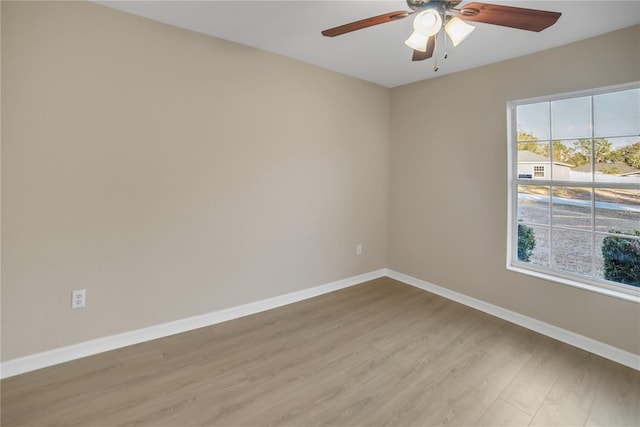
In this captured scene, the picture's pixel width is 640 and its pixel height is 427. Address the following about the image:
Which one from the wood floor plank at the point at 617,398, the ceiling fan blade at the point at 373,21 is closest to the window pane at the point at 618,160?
the wood floor plank at the point at 617,398

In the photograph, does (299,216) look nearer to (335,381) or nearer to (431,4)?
(335,381)

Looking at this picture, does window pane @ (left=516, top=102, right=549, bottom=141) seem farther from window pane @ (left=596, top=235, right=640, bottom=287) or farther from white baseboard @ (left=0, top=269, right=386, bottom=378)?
white baseboard @ (left=0, top=269, right=386, bottom=378)

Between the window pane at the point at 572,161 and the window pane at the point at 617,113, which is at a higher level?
the window pane at the point at 617,113

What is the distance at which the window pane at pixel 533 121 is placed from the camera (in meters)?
2.71

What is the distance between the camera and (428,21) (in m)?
→ 1.54

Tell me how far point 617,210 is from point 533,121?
3.29ft

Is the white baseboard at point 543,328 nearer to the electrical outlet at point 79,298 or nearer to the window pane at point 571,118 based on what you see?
the window pane at point 571,118

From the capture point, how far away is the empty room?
6.04ft

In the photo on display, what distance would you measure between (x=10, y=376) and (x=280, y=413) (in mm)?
1768

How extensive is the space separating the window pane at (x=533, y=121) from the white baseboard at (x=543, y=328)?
1673mm

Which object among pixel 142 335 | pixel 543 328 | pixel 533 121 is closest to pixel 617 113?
pixel 533 121

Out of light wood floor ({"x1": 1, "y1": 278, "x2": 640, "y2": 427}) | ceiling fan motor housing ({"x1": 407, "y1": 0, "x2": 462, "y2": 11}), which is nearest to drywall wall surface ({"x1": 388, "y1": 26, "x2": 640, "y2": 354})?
light wood floor ({"x1": 1, "y1": 278, "x2": 640, "y2": 427})

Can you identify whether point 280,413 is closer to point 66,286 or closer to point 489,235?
point 66,286

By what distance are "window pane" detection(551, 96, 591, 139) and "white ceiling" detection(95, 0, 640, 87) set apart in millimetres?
344
